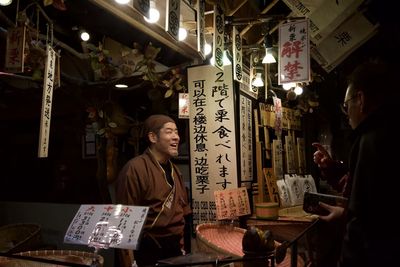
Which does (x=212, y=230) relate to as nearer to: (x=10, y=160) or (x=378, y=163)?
(x=378, y=163)

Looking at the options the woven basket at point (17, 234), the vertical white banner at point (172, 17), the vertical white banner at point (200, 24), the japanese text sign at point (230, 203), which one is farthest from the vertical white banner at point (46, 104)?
the woven basket at point (17, 234)

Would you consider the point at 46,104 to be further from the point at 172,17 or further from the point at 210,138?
the point at 210,138

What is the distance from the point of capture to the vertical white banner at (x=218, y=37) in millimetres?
6043

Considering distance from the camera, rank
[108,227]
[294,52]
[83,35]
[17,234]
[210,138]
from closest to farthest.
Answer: [108,227] → [294,52] → [210,138] → [83,35] → [17,234]

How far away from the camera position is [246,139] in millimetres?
7512

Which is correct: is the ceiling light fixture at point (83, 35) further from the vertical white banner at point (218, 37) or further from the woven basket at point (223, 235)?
the woven basket at point (223, 235)

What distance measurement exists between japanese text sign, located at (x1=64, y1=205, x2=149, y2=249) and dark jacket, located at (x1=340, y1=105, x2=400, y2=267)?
77.2 inches

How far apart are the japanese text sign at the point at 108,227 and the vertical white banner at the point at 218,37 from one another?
11.4 feet

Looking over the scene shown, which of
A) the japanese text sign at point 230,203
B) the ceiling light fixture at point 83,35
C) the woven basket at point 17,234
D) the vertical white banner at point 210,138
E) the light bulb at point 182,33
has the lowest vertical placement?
the woven basket at point 17,234

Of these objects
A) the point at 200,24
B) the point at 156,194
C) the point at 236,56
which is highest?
the point at 200,24

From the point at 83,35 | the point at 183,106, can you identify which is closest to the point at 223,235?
the point at 183,106

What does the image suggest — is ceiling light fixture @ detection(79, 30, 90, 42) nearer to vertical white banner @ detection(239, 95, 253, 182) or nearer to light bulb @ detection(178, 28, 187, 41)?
light bulb @ detection(178, 28, 187, 41)

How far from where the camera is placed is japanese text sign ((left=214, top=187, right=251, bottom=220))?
252 inches

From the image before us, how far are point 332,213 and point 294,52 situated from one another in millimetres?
3686
